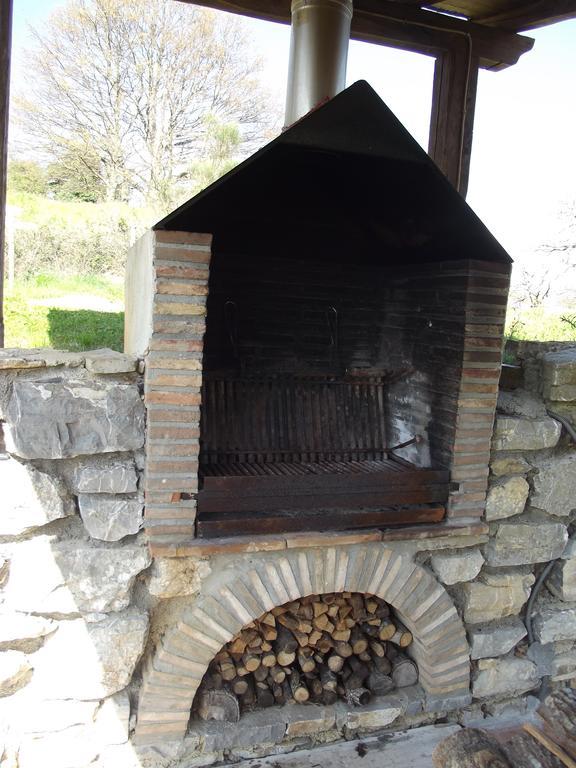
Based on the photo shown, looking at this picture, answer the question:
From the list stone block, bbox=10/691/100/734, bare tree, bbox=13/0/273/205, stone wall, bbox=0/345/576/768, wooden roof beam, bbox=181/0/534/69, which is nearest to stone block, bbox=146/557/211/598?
stone wall, bbox=0/345/576/768

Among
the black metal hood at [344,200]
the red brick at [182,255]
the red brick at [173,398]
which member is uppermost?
the black metal hood at [344,200]

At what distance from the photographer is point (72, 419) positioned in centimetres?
223

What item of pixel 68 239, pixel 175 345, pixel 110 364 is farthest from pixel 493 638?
pixel 68 239

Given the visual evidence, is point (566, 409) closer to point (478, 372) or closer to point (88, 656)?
point (478, 372)

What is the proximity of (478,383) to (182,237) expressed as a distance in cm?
135

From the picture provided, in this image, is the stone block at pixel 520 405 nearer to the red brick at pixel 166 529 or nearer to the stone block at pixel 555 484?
the stone block at pixel 555 484

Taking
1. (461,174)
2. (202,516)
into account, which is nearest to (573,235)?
(461,174)

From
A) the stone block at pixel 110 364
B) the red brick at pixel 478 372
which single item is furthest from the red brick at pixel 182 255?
the red brick at pixel 478 372

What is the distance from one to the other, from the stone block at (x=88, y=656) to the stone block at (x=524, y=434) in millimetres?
1656

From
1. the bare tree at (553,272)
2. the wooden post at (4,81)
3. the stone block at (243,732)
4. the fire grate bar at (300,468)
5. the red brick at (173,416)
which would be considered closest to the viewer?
the red brick at (173,416)

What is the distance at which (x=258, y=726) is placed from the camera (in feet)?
8.42

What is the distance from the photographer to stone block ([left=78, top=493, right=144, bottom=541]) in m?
2.29

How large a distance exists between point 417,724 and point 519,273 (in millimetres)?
7224

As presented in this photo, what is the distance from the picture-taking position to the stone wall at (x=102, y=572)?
7.35 ft
